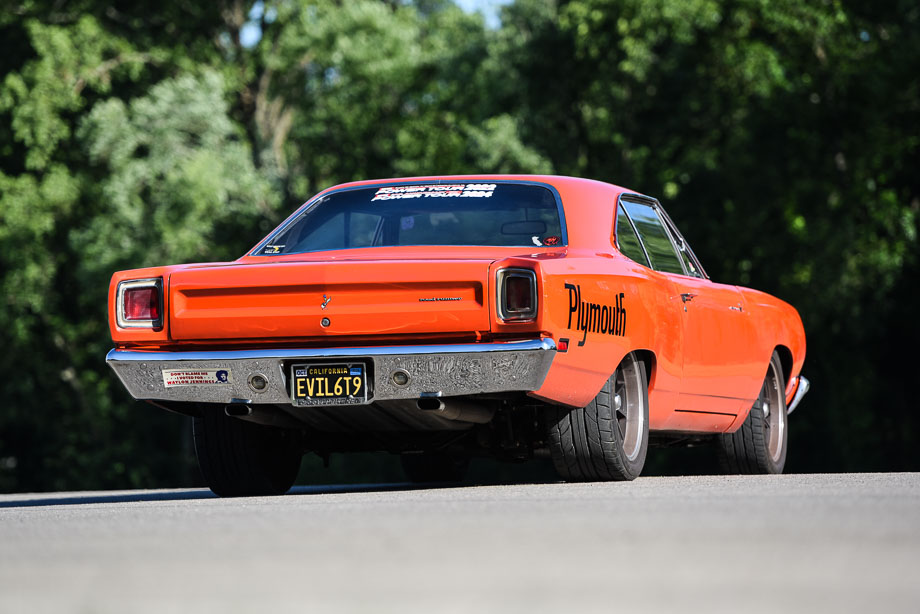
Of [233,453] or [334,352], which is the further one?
[233,453]

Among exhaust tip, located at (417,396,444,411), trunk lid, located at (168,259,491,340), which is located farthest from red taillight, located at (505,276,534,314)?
exhaust tip, located at (417,396,444,411)

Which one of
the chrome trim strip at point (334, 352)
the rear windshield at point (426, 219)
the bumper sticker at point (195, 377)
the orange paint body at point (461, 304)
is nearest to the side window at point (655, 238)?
the orange paint body at point (461, 304)

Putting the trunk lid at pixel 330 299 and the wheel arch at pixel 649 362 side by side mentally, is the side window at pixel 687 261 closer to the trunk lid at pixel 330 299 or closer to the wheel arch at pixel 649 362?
the wheel arch at pixel 649 362

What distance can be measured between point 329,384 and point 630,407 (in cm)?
172

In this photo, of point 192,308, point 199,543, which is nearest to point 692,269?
point 192,308

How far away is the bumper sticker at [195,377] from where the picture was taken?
7559 mm

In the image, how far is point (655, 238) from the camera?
30.2ft

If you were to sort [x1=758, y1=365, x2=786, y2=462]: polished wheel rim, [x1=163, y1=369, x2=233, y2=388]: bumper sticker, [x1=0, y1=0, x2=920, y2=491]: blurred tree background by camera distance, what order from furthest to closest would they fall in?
[x1=0, y1=0, x2=920, y2=491]: blurred tree background < [x1=758, y1=365, x2=786, y2=462]: polished wheel rim < [x1=163, y1=369, x2=233, y2=388]: bumper sticker

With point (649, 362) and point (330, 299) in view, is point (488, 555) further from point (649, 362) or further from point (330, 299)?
point (649, 362)

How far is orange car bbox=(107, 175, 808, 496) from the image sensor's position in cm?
728

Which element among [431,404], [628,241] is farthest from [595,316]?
[628,241]

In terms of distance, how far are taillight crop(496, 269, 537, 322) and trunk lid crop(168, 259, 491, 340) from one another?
0.24 feet

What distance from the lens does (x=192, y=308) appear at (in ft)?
25.3

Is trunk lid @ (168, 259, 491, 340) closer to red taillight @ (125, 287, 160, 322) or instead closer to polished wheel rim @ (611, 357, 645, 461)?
red taillight @ (125, 287, 160, 322)
